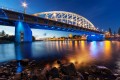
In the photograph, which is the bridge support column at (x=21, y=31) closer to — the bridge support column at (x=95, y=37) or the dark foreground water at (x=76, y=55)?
the dark foreground water at (x=76, y=55)

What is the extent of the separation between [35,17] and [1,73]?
67.5 meters

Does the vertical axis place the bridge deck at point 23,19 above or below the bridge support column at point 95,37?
above

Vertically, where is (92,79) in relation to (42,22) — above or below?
below

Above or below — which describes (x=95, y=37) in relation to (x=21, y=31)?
below

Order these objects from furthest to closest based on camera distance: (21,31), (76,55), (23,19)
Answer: (21,31), (23,19), (76,55)

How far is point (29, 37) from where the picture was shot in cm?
8519

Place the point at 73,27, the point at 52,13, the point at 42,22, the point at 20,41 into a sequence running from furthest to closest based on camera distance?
the point at 52,13 → the point at 73,27 → the point at 42,22 → the point at 20,41

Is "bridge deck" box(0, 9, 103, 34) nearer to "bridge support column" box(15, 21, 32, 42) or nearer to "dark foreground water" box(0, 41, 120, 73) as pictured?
"bridge support column" box(15, 21, 32, 42)

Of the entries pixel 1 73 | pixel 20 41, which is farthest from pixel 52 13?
pixel 1 73

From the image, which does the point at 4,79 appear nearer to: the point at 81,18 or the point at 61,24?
the point at 61,24

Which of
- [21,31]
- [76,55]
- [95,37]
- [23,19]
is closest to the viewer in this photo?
[76,55]

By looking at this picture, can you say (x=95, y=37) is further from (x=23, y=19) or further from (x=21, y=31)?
(x=23, y=19)

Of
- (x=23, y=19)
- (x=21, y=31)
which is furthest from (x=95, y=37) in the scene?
(x=23, y=19)

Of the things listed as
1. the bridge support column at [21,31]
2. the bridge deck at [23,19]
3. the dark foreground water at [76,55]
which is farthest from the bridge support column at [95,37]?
the dark foreground water at [76,55]
